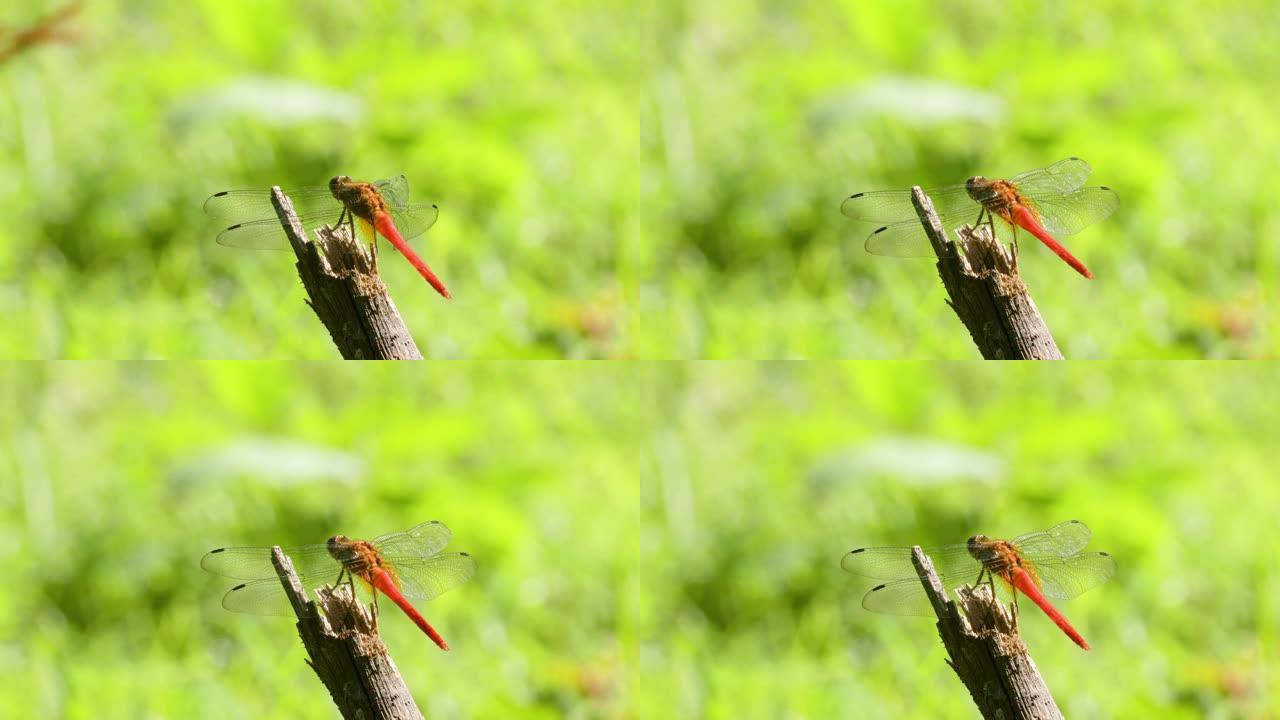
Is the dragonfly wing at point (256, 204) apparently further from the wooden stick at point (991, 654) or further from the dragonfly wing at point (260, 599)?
the wooden stick at point (991, 654)

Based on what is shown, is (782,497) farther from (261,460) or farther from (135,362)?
(135,362)

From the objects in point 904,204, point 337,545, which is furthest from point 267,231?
point 904,204

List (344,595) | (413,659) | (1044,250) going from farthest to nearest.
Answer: (413,659) < (1044,250) < (344,595)

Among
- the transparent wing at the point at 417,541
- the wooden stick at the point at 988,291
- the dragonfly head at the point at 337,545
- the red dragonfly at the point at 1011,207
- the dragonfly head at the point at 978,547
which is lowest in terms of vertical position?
the dragonfly head at the point at 978,547

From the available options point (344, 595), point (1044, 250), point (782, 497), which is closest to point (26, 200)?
point (344, 595)

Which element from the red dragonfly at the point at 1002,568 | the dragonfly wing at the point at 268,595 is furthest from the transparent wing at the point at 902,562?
the dragonfly wing at the point at 268,595

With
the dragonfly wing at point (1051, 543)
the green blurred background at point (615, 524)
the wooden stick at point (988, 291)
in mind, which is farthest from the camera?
the green blurred background at point (615, 524)
